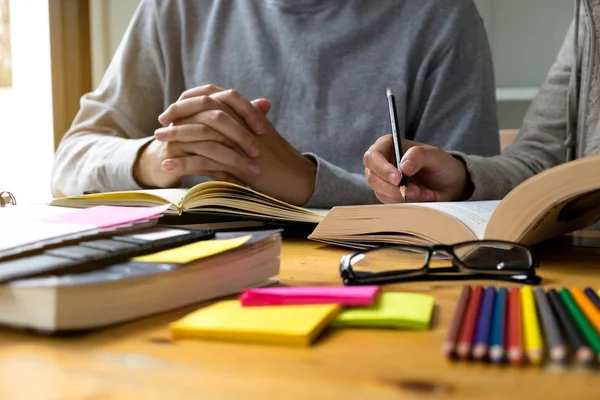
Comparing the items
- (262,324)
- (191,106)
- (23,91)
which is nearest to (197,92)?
(191,106)

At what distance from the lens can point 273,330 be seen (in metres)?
0.36

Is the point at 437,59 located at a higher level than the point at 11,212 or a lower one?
higher

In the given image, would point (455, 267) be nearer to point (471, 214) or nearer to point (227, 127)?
point (471, 214)

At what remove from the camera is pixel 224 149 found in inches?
36.7

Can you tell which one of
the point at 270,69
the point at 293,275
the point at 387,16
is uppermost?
the point at 387,16

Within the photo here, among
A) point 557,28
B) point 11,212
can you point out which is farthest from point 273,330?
point 557,28

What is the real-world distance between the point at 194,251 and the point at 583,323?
0.25m

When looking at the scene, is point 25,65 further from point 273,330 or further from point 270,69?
point 273,330

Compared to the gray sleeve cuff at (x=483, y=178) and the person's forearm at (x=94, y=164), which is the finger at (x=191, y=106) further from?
the gray sleeve cuff at (x=483, y=178)

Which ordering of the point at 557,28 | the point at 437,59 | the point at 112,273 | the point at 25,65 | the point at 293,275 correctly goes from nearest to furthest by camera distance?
the point at 112,273
the point at 293,275
the point at 437,59
the point at 25,65
the point at 557,28

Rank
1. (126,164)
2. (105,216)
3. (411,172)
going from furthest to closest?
(126,164) → (411,172) → (105,216)

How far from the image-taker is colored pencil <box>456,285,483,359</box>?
0.33 metres

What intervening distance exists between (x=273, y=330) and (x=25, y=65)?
1.66 metres

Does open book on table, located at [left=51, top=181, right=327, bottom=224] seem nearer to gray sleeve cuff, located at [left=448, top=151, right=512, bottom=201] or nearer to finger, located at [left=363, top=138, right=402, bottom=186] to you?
finger, located at [left=363, top=138, right=402, bottom=186]
